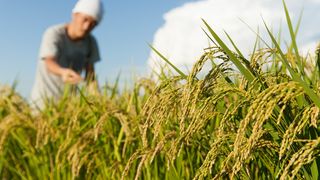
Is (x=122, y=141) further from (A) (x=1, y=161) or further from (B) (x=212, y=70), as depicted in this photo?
(B) (x=212, y=70)

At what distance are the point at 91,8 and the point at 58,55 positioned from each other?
706 millimetres

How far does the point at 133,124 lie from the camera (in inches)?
140

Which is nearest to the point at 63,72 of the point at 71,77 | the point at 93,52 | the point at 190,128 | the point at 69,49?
the point at 71,77

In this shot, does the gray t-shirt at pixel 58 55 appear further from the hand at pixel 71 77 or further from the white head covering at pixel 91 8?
the hand at pixel 71 77

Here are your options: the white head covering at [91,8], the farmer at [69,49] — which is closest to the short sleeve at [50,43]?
the farmer at [69,49]

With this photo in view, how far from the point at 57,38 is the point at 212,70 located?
531 cm

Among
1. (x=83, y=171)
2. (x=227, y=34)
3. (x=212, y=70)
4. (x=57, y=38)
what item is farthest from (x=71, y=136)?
(x=57, y=38)

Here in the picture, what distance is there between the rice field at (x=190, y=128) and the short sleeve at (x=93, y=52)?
1.71m

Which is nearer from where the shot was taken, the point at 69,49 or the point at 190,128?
the point at 190,128

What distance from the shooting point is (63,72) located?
6.38 metres

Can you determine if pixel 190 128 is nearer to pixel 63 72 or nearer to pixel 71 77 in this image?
pixel 71 77

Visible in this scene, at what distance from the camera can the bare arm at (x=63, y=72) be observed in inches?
233

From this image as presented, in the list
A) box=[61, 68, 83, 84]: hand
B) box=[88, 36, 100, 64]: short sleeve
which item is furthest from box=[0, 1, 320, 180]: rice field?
box=[88, 36, 100, 64]: short sleeve

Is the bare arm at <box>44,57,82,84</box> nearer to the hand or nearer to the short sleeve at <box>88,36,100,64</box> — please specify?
the hand
